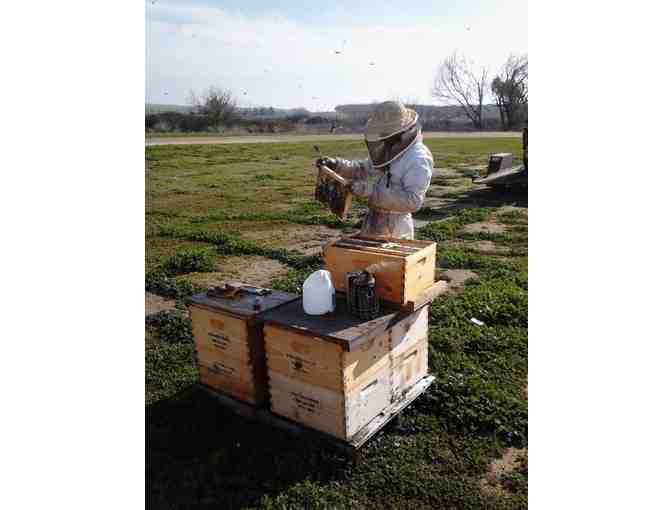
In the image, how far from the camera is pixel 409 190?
3346 mm

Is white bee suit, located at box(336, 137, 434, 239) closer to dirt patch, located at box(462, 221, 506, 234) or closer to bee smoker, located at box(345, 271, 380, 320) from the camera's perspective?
bee smoker, located at box(345, 271, 380, 320)

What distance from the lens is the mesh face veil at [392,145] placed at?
3.28m

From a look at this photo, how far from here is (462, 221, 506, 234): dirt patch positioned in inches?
323

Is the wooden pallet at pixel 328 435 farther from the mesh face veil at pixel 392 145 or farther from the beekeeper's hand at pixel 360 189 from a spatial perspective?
the mesh face veil at pixel 392 145

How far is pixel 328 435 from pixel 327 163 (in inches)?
70.0

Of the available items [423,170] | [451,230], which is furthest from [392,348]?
[451,230]

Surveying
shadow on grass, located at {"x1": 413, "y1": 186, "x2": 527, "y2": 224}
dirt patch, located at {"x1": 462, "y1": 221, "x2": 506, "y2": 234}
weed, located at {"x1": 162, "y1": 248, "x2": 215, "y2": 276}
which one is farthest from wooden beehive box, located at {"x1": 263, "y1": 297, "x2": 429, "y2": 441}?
shadow on grass, located at {"x1": 413, "y1": 186, "x2": 527, "y2": 224}

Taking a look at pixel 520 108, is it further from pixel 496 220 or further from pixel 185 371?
pixel 185 371

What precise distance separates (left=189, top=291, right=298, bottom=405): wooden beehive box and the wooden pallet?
52 mm

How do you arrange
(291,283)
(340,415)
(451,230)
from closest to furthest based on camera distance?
1. (340,415)
2. (291,283)
3. (451,230)

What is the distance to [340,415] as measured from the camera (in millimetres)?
2893

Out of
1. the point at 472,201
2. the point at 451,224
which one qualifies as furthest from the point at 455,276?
the point at 472,201

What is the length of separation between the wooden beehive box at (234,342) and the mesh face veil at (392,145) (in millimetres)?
1054

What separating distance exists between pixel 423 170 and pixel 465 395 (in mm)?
1563
